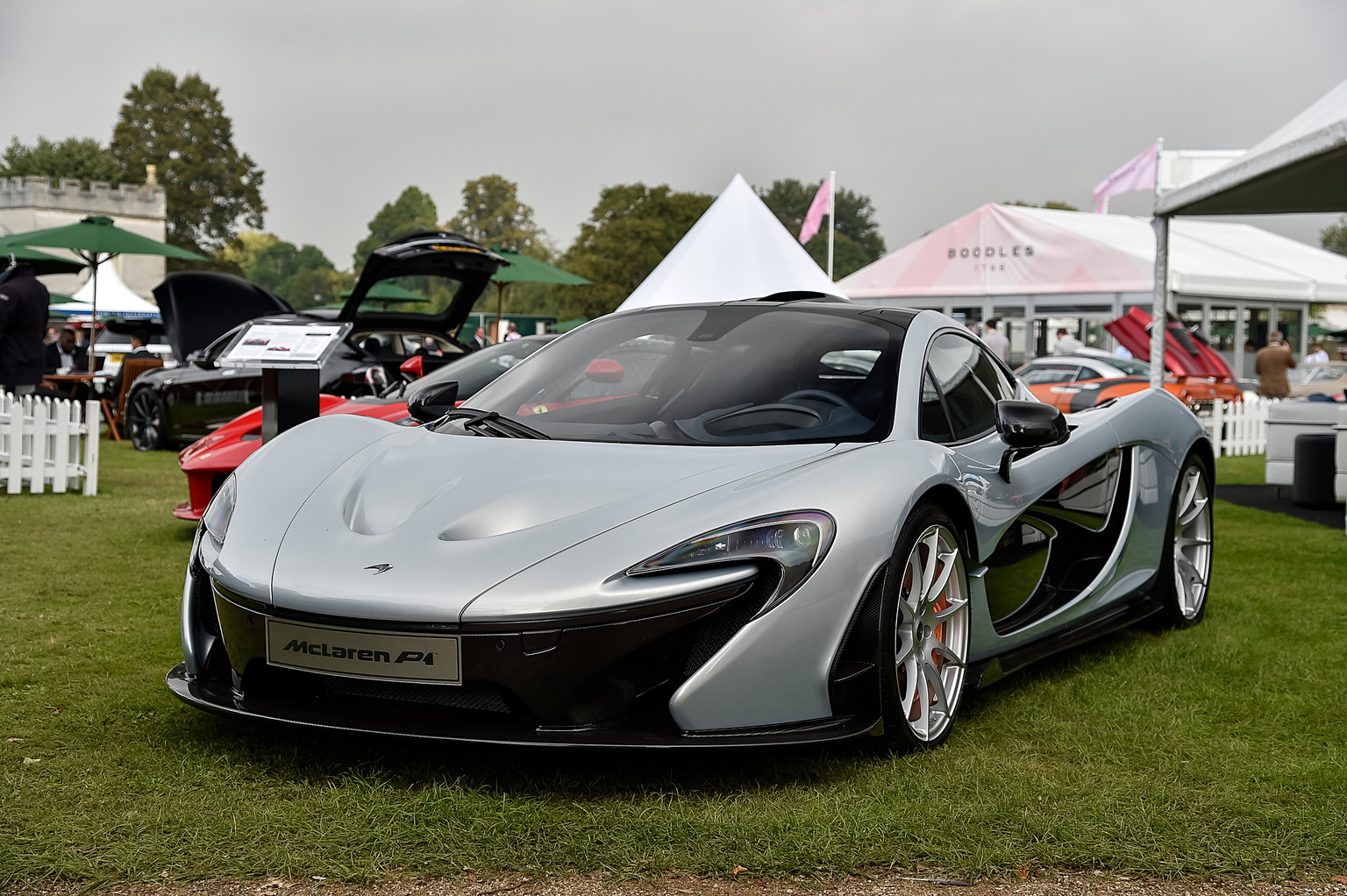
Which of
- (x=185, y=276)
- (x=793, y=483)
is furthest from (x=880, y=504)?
(x=185, y=276)

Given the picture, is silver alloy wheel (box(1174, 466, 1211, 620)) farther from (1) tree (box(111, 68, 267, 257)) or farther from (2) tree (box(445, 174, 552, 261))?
(2) tree (box(445, 174, 552, 261))

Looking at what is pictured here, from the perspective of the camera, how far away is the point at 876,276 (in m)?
31.9

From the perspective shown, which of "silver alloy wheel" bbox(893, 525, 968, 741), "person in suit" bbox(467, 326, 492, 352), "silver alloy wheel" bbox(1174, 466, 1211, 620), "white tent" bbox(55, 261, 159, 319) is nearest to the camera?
"silver alloy wheel" bbox(893, 525, 968, 741)

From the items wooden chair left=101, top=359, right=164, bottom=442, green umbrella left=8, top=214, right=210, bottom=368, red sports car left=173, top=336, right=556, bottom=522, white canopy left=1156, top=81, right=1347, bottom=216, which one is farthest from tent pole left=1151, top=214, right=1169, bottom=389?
green umbrella left=8, top=214, right=210, bottom=368

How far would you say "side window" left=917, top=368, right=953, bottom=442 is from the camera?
3817mm

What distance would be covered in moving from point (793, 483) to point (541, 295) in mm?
109519

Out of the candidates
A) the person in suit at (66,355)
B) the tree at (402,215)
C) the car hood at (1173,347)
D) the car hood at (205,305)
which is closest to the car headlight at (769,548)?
the car hood at (205,305)

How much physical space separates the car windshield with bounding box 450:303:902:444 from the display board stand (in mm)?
2048

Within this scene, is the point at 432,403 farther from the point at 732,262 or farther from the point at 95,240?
the point at 95,240

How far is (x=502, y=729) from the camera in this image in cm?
293

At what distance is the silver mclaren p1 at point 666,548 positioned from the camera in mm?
2916

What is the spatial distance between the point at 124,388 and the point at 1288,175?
1297 cm

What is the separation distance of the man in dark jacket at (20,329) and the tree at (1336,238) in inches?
4711

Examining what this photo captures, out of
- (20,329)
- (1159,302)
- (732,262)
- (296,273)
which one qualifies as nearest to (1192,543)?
(1159,302)
